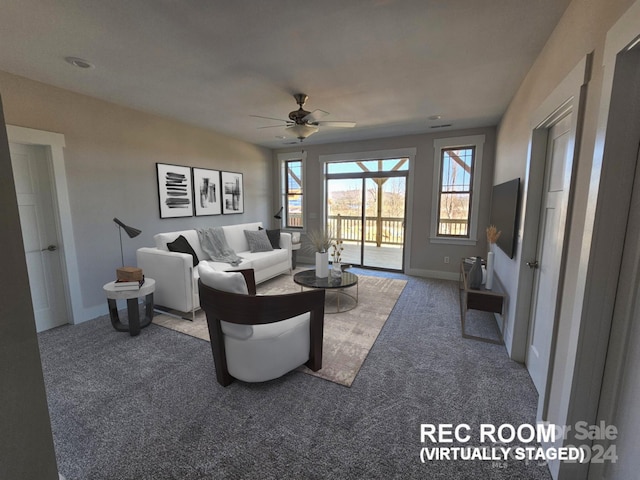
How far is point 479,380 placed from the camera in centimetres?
214

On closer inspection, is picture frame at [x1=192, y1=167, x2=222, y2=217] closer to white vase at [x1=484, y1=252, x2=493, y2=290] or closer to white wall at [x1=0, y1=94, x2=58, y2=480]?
white wall at [x1=0, y1=94, x2=58, y2=480]

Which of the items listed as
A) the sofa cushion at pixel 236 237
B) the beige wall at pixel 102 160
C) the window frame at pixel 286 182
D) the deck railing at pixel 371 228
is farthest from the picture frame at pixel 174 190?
the deck railing at pixel 371 228

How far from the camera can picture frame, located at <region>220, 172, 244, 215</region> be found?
5.02 metres

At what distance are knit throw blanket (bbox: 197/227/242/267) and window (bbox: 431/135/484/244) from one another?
139 inches

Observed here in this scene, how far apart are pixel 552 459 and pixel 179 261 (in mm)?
3450

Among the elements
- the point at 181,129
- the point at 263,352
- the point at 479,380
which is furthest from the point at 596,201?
the point at 181,129

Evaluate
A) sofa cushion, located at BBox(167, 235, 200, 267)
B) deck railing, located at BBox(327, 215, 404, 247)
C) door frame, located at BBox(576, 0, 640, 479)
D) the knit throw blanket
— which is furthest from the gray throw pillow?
door frame, located at BBox(576, 0, 640, 479)

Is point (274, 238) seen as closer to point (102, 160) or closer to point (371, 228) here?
point (371, 228)

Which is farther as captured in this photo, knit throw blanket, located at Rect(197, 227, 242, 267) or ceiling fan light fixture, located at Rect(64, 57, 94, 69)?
knit throw blanket, located at Rect(197, 227, 242, 267)

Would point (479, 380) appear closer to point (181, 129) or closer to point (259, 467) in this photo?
point (259, 467)

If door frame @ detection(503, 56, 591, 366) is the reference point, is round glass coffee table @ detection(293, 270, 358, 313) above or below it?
below

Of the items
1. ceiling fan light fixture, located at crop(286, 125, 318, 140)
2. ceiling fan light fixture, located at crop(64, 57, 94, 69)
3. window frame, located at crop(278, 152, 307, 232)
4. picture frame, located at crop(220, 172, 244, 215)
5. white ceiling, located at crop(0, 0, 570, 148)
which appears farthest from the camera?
window frame, located at crop(278, 152, 307, 232)

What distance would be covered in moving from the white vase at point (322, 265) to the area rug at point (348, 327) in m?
0.56

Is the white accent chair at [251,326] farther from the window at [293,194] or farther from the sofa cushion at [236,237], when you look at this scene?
the window at [293,194]
